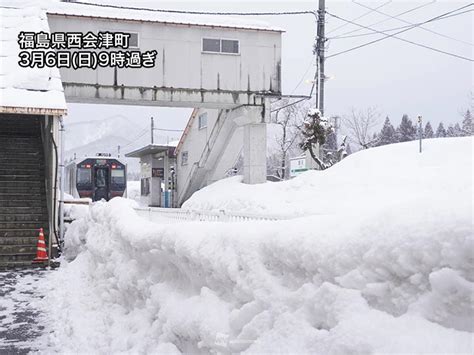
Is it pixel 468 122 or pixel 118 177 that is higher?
pixel 468 122

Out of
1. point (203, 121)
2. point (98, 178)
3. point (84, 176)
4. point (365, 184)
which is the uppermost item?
point (203, 121)

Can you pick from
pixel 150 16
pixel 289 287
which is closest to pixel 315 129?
pixel 150 16

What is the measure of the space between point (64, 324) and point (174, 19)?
15488 millimetres

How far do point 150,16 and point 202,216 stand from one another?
1298cm

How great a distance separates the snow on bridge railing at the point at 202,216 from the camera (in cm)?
724

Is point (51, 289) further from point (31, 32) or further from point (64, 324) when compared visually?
point (31, 32)

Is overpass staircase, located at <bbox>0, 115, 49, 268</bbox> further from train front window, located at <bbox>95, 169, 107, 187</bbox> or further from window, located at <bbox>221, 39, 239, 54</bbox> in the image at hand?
train front window, located at <bbox>95, 169, 107, 187</bbox>

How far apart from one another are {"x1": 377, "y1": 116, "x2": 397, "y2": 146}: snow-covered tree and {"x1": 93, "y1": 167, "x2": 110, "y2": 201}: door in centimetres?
3737

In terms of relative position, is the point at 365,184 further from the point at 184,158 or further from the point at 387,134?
the point at 387,134

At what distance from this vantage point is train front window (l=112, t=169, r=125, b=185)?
27.4 m

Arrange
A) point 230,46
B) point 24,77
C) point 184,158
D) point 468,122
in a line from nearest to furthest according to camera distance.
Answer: point 24,77
point 230,46
point 184,158
point 468,122

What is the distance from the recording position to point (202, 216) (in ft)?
29.1

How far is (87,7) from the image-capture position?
61.1 feet

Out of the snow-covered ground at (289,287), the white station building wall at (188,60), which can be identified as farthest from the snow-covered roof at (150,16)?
the snow-covered ground at (289,287)
